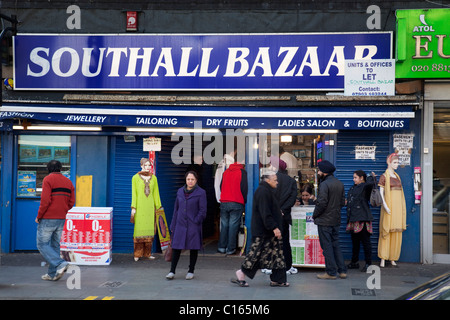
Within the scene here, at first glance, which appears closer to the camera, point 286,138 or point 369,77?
point 369,77

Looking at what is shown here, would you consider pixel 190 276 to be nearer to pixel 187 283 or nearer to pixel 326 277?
pixel 187 283

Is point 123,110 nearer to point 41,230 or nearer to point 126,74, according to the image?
point 126,74

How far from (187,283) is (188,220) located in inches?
40.9

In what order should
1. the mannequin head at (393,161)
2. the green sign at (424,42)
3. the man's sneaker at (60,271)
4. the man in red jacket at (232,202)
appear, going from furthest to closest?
the man in red jacket at (232,202) → the mannequin head at (393,161) → the green sign at (424,42) → the man's sneaker at (60,271)

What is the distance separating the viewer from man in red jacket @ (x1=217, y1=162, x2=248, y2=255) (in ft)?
35.7

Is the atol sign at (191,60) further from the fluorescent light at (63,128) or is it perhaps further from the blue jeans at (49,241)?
the blue jeans at (49,241)

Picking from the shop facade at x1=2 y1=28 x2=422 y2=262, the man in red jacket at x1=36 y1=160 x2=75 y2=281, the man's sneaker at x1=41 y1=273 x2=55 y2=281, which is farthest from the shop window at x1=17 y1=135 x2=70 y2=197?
the man's sneaker at x1=41 y1=273 x2=55 y2=281

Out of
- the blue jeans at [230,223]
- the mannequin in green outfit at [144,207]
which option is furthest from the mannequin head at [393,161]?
the mannequin in green outfit at [144,207]

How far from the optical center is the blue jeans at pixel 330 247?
874 centimetres

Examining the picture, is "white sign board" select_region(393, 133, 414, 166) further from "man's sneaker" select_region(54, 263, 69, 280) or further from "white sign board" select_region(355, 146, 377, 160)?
"man's sneaker" select_region(54, 263, 69, 280)

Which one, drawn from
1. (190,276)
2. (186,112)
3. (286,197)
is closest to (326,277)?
(286,197)

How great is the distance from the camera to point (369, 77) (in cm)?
1022

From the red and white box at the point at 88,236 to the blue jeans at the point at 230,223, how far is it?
2.47 metres

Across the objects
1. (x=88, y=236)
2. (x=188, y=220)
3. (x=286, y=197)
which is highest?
(x=286, y=197)
